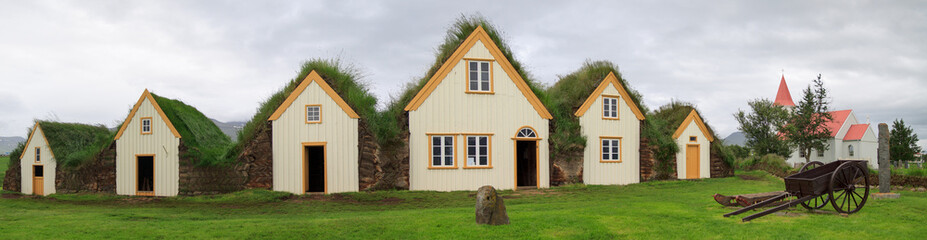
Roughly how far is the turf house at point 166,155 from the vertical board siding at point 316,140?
188 centimetres

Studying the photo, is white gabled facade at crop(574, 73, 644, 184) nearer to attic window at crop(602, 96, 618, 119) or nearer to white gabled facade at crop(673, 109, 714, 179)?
attic window at crop(602, 96, 618, 119)

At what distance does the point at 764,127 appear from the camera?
5269cm

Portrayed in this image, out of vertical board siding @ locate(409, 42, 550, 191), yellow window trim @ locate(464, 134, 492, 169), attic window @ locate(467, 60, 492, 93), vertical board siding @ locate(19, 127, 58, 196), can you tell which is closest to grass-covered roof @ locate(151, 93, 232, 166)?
vertical board siding @ locate(19, 127, 58, 196)

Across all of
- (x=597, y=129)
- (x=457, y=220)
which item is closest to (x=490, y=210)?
(x=457, y=220)

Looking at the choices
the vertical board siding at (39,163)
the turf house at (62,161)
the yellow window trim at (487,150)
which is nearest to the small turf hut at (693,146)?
the yellow window trim at (487,150)

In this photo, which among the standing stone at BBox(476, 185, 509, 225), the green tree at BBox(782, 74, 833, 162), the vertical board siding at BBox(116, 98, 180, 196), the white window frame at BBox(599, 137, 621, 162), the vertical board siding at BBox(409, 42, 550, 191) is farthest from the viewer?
the green tree at BBox(782, 74, 833, 162)

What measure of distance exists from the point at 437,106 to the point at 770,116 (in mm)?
40826

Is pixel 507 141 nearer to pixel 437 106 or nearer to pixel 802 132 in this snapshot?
pixel 437 106

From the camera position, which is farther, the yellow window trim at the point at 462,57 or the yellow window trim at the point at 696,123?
the yellow window trim at the point at 696,123

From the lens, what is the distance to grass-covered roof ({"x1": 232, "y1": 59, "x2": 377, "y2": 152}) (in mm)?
21859

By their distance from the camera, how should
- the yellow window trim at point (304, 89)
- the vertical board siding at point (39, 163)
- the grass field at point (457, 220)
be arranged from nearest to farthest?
the grass field at point (457, 220)
the yellow window trim at point (304, 89)
the vertical board siding at point (39, 163)

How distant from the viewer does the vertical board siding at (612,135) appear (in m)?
24.2

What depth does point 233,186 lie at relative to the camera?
71.1 feet

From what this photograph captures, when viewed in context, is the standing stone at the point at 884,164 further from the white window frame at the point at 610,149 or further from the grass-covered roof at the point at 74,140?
the grass-covered roof at the point at 74,140
